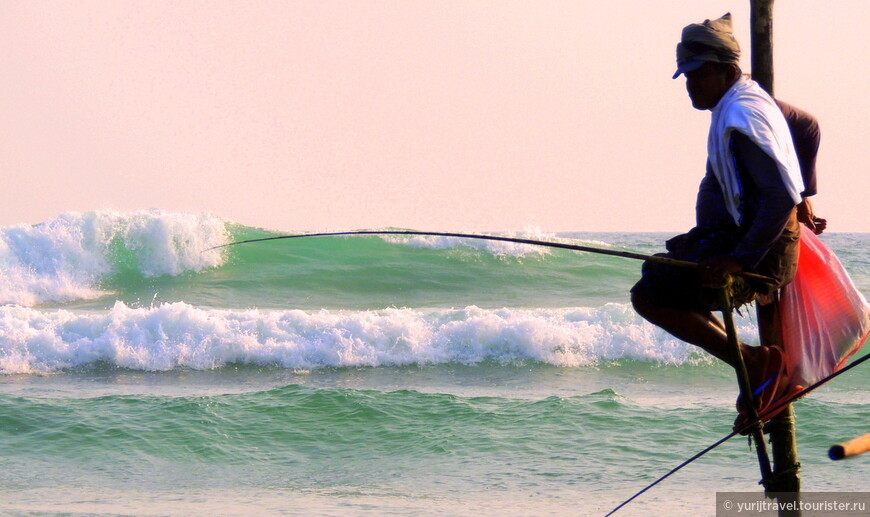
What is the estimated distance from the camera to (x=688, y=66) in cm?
314

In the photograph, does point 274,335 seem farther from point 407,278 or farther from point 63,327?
point 407,278

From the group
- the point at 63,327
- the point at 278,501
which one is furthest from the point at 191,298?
the point at 278,501

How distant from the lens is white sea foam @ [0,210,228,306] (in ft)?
60.5

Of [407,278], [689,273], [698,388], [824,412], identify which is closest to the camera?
[689,273]

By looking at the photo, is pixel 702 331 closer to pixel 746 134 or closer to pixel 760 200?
pixel 760 200

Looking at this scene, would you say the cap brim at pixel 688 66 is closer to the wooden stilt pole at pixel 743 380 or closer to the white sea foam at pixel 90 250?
the wooden stilt pole at pixel 743 380

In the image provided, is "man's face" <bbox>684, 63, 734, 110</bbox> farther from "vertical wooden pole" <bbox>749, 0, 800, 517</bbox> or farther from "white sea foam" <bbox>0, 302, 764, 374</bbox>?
"white sea foam" <bbox>0, 302, 764, 374</bbox>

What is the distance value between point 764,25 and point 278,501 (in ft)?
12.4

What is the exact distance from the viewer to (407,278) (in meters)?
19.3

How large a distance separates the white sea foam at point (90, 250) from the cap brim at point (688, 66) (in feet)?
53.8

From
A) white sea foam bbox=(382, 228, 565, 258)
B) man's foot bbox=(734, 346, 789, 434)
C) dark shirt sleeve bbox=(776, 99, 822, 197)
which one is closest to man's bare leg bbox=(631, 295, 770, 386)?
man's foot bbox=(734, 346, 789, 434)

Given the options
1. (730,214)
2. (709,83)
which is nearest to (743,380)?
(730,214)

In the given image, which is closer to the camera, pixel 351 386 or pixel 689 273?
pixel 689 273

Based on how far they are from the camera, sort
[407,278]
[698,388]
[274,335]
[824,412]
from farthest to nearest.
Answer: [407,278], [274,335], [698,388], [824,412]
